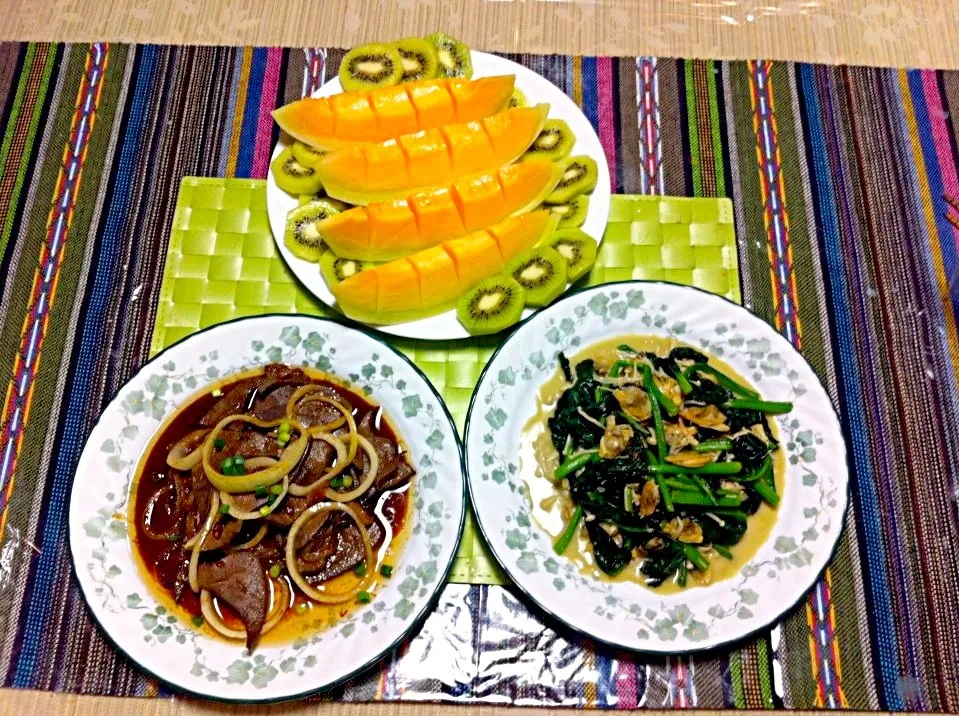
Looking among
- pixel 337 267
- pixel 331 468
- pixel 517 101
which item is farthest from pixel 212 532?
pixel 517 101

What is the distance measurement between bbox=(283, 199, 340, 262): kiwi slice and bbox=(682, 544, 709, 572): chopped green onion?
1.68 m

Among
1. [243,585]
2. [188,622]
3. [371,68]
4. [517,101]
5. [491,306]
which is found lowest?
[188,622]

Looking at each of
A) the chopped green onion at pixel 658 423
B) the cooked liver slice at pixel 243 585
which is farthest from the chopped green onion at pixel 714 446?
the cooked liver slice at pixel 243 585

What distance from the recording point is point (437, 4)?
3.51 m

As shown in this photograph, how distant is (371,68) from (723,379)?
1.88 metres

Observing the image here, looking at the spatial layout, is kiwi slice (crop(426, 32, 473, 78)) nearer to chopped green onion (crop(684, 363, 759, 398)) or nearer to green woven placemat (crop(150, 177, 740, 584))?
green woven placemat (crop(150, 177, 740, 584))

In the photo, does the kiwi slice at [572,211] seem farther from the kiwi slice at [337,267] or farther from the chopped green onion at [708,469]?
the chopped green onion at [708,469]

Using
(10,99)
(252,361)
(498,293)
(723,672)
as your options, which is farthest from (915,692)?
(10,99)

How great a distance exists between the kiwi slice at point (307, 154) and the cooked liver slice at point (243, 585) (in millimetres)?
1486

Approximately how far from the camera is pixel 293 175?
286 centimetres

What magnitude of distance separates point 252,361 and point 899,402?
246 cm

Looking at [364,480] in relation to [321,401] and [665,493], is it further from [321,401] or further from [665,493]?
[665,493]

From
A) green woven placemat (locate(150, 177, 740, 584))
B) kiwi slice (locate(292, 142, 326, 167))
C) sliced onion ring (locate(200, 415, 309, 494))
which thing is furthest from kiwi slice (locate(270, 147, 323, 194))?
sliced onion ring (locate(200, 415, 309, 494))

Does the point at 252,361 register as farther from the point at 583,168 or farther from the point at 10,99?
the point at 10,99
